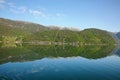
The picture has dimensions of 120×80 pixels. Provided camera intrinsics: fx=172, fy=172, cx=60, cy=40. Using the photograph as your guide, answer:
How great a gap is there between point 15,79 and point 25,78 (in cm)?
223

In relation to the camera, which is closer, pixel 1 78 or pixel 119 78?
pixel 1 78

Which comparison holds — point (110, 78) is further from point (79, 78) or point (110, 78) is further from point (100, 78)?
point (79, 78)

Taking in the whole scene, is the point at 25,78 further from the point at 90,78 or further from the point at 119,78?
the point at 119,78

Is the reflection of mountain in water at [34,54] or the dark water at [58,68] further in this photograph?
the reflection of mountain in water at [34,54]

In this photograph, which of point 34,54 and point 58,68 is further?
point 34,54

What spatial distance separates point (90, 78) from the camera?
135ft

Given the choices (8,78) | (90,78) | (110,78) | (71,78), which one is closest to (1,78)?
(8,78)

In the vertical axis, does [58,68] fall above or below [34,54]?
above

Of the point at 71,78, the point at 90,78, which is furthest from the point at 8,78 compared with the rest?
the point at 90,78

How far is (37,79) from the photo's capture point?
3878 centimetres

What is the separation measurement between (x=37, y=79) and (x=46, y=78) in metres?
2.45

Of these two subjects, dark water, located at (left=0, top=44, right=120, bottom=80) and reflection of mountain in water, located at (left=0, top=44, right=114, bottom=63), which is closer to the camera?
dark water, located at (left=0, top=44, right=120, bottom=80)

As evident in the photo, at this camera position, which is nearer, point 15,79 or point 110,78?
point 15,79

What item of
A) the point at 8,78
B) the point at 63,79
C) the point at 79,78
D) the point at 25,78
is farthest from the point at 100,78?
the point at 8,78
